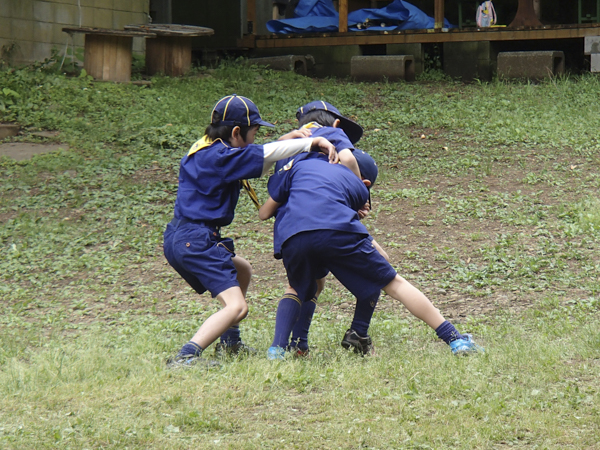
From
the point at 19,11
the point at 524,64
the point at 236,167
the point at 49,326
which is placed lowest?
the point at 49,326

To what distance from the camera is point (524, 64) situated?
1236 cm

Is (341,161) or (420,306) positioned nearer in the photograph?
(420,306)

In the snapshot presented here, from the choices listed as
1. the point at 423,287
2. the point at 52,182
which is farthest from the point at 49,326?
the point at 52,182

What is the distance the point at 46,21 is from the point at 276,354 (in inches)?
429

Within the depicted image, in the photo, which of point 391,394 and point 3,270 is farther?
point 3,270

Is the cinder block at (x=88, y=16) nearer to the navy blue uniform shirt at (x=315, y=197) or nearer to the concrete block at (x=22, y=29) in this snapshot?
the concrete block at (x=22, y=29)

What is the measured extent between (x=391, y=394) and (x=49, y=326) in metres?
2.92

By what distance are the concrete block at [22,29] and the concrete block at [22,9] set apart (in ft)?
0.27

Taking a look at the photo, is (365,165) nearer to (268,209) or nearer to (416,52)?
(268,209)

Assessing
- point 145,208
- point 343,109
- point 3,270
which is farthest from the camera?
point 343,109

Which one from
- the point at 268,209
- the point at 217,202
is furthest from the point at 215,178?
the point at 268,209

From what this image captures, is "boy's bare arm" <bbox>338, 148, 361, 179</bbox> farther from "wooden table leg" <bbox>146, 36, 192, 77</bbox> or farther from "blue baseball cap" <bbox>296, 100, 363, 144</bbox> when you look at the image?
"wooden table leg" <bbox>146, 36, 192, 77</bbox>

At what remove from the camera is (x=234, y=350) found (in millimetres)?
4316

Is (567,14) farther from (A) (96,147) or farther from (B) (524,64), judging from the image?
(A) (96,147)
